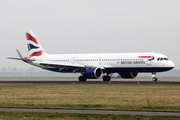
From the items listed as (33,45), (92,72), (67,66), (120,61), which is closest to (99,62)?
(92,72)

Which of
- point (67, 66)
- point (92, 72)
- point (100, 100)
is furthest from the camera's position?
point (67, 66)

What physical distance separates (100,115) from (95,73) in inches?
1581

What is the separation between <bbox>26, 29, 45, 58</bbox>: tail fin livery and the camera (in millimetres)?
72188

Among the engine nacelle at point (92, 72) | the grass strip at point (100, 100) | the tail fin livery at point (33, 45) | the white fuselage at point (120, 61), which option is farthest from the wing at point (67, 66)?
the grass strip at point (100, 100)

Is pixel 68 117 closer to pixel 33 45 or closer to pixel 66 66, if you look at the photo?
pixel 66 66

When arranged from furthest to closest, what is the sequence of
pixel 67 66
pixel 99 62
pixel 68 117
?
pixel 67 66 < pixel 99 62 < pixel 68 117

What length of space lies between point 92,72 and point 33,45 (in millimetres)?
17529

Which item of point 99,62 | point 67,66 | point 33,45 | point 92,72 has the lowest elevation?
point 92,72

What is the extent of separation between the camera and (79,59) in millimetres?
66562

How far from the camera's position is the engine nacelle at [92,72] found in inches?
2372

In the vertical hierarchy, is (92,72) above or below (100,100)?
above

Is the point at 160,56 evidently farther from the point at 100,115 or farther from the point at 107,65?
the point at 100,115

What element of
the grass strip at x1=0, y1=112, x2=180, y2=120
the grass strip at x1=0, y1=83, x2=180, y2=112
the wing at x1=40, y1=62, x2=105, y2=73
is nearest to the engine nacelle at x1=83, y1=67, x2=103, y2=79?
the wing at x1=40, y1=62, x2=105, y2=73

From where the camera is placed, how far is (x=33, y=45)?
72500 millimetres
